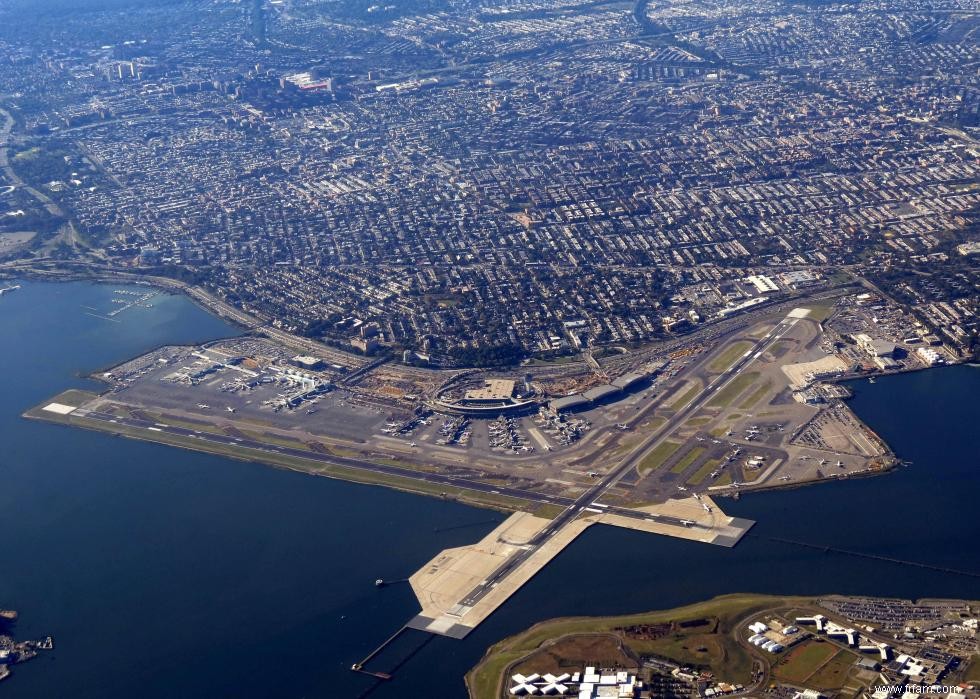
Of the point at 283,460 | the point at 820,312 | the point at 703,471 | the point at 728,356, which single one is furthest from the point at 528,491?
the point at 820,312

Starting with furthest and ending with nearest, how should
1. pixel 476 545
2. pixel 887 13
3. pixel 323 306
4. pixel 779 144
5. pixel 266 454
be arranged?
pixel 887 13, pixel 779 144, pixel 323 306, pixel 266 454, pixel 476 545

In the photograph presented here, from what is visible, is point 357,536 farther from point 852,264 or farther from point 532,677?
point 852,264

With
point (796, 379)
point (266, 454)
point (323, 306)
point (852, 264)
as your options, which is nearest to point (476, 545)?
point (266, 454)

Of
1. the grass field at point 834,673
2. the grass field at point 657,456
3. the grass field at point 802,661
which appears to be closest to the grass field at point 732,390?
the grass field at point 657,456

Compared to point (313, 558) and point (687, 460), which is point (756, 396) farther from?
point (313, 558)

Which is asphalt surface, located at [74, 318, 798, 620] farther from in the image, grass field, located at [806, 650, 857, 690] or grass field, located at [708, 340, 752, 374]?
grass field, located at [806, 650, 857, 690]

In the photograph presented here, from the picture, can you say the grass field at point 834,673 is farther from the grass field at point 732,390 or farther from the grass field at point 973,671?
the grass field at point 732,390

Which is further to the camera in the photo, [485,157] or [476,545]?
[485,157]
